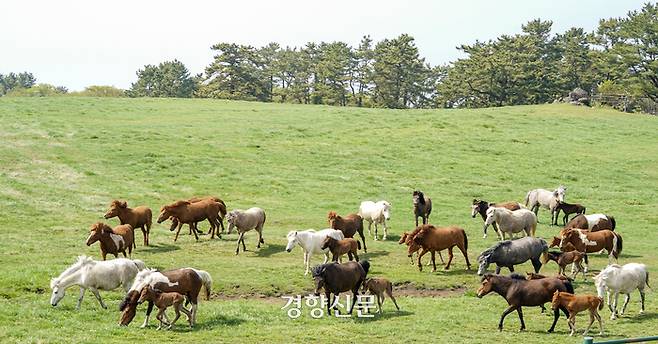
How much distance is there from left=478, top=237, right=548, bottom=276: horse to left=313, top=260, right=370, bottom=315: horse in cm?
437

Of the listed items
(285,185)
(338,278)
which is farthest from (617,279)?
(285,185)

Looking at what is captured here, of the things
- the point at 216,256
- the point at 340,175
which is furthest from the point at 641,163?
the point at 216,256

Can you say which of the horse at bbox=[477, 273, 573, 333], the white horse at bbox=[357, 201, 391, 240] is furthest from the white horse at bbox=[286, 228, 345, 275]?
the horse at bbox=[477, 273, 573, 333]

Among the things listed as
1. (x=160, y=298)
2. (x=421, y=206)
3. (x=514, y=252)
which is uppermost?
(x=421, y=206)

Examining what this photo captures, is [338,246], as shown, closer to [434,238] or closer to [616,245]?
[434,238]

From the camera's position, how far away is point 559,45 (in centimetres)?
10375

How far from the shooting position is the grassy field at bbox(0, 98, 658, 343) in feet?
52.1

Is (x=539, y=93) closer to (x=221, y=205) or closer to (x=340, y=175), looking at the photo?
(x=340, y=175)

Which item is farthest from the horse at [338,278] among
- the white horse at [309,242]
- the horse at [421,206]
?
the horse at [421,206]

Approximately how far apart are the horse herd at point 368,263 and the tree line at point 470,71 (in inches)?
2303

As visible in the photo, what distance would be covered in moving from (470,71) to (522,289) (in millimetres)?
78277

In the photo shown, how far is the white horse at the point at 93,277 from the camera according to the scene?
53.7ft

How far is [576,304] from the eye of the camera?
15.0 meters

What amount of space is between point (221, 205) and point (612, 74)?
73.9m
